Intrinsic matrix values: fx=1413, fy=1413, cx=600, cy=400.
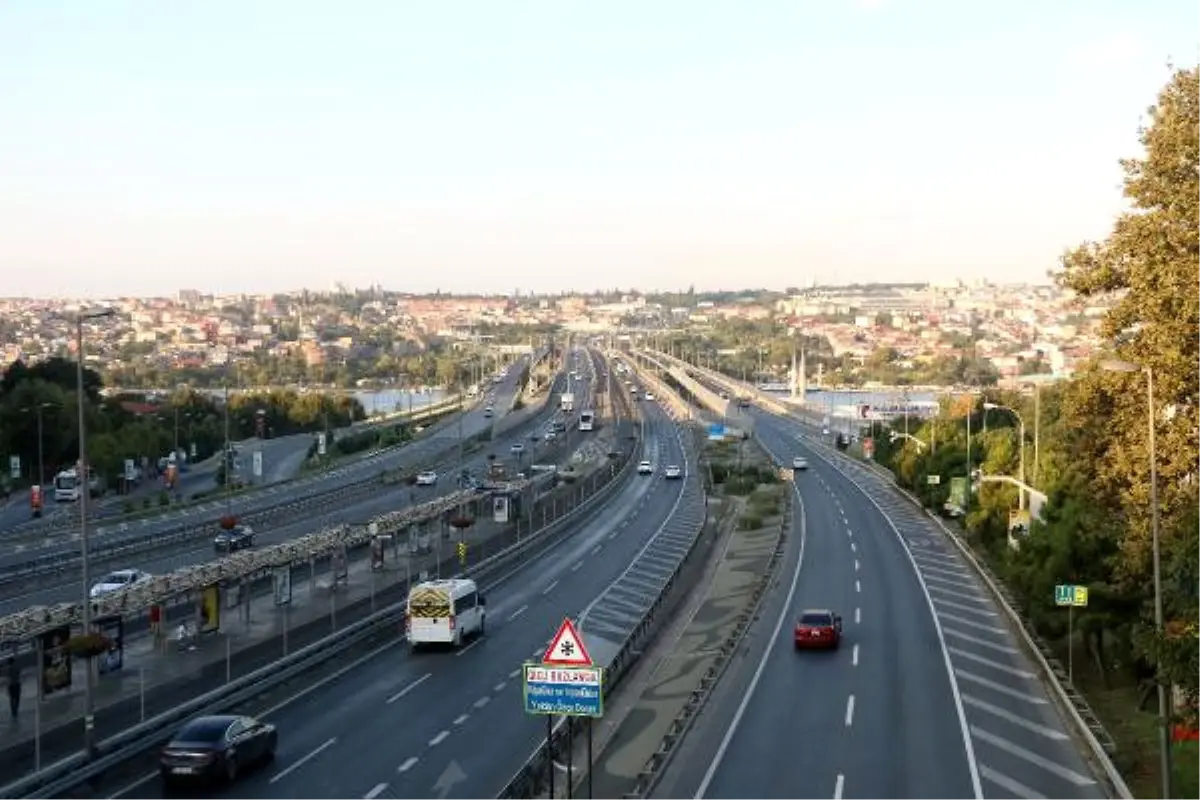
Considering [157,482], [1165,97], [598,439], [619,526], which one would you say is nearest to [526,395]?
[598,439]

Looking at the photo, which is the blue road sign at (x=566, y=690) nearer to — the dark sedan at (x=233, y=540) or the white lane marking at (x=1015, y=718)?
the white lane marking at (x=1015, y=718)

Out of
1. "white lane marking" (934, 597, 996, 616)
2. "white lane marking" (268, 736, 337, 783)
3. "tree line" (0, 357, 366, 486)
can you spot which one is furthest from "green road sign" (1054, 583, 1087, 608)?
"tree line" (0, 357, 366, 486)

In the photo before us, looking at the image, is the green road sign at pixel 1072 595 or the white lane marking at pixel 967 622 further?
the white lane marking at pixel 967 622

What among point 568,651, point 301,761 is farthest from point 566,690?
point 301,761

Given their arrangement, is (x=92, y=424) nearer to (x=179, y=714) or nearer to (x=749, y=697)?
(x=179, y=714)

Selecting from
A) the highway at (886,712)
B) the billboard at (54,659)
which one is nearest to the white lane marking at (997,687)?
the highway at (886,712)

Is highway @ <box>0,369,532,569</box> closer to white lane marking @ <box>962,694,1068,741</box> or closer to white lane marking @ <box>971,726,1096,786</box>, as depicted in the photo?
white lane marking @ <box>962,694,1068,741</box>

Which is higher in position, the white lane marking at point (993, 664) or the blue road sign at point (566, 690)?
the blue road sign at point (566, 690)
